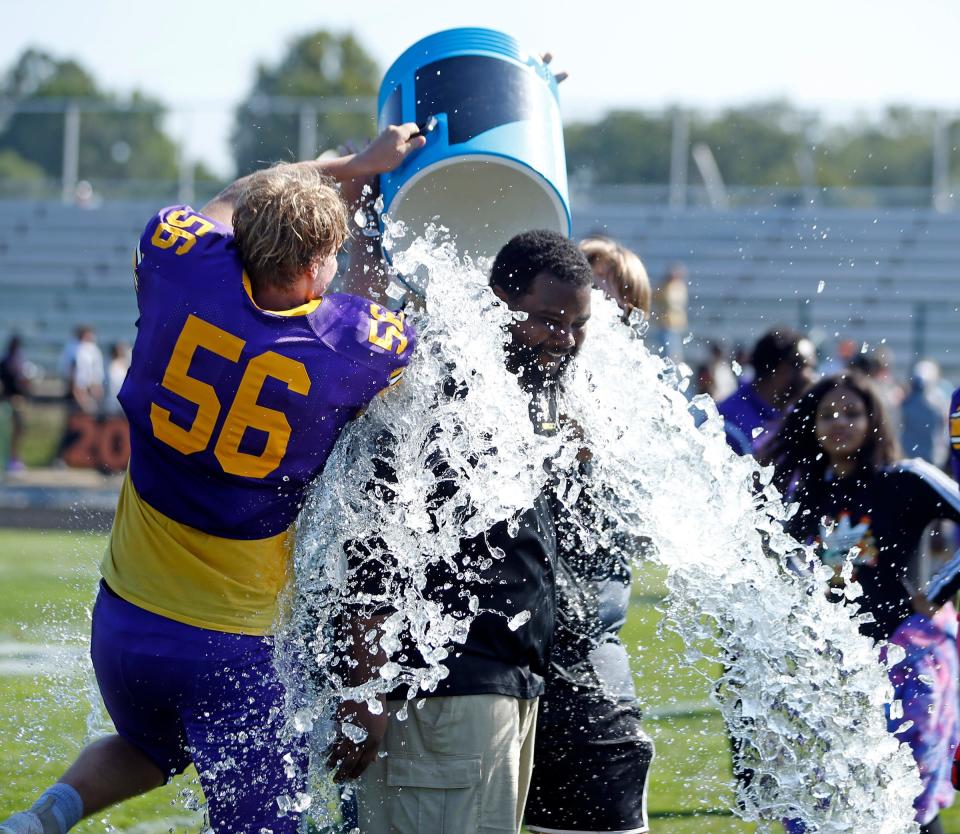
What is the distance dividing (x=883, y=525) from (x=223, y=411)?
210 cm

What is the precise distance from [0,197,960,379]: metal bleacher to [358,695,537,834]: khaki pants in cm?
1668

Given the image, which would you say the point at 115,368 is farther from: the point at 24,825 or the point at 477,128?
the point at 24,825

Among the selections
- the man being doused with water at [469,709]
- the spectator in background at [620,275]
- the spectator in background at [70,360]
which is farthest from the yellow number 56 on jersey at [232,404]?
the spectator in background at [70,360]

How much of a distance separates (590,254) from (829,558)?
45.5 inches

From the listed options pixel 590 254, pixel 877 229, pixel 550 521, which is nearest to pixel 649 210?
pixel 877 229

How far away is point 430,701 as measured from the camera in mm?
2623

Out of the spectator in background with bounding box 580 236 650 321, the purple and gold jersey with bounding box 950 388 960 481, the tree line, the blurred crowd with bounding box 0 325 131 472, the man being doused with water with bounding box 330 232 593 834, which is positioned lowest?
the blurred crowd with bounding box 0 325 131 472

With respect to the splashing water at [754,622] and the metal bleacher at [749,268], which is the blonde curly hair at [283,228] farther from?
→ the metal bleacher at [749,268]

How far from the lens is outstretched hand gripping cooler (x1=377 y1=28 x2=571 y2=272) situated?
3.22 meters

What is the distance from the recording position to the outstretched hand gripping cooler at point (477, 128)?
10.6 feet

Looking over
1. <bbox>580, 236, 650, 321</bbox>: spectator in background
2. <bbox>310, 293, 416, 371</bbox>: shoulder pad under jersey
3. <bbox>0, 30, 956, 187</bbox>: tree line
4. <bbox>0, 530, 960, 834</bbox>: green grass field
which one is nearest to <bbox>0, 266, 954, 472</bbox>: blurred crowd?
<bbox>0, 30, 956, 187</bbox>: tree line

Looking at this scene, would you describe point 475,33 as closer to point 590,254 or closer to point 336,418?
point 590,254

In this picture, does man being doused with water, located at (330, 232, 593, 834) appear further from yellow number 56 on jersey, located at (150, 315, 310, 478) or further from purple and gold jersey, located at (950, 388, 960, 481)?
purple and gold jersey, located at (950, 388, 960, 481)

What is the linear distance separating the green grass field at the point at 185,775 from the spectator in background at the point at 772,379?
0.91 meters
